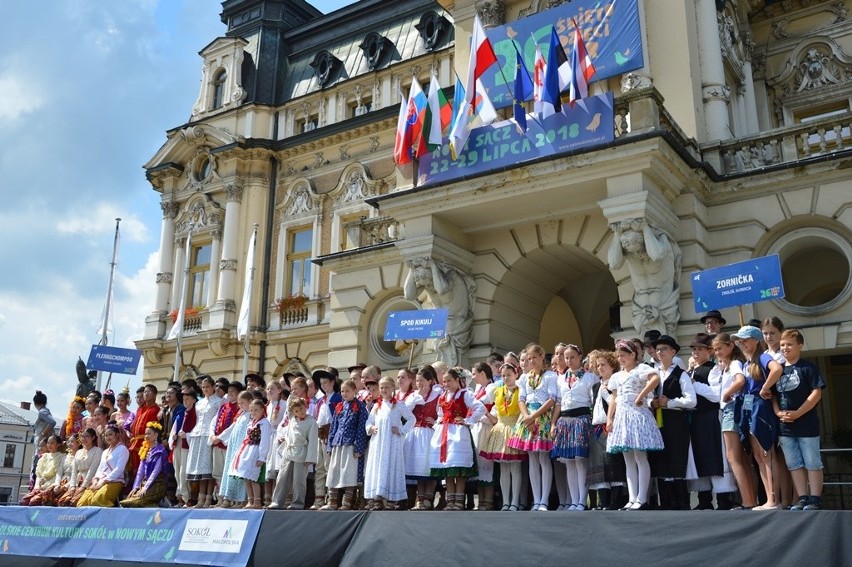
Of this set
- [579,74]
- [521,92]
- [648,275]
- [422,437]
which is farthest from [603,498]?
[521,92]

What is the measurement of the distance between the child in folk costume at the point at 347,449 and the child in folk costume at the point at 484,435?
1488 mm

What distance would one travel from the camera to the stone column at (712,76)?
1455 centimetres

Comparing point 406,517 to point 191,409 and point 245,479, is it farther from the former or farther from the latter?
point 191,409

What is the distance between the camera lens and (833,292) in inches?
589

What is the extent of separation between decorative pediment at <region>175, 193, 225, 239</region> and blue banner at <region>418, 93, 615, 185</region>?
44.4 feet

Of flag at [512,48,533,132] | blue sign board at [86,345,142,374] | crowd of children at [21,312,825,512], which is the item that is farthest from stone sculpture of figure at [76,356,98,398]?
flag at [512,48,533,132]

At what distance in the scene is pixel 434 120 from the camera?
14.8m

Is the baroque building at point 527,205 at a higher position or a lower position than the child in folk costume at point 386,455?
higher

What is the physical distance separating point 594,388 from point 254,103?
21.2 m

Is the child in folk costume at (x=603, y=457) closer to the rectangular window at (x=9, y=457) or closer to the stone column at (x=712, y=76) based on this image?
the stone column at (x=712, y=76)

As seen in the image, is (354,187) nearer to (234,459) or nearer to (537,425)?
(234,459)

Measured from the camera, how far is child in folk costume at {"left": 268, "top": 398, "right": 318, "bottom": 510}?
34.6 feet

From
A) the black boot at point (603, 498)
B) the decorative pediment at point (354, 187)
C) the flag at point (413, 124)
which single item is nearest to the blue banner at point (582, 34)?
the flag at point (413, 124)

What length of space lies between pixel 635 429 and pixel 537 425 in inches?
53.2
